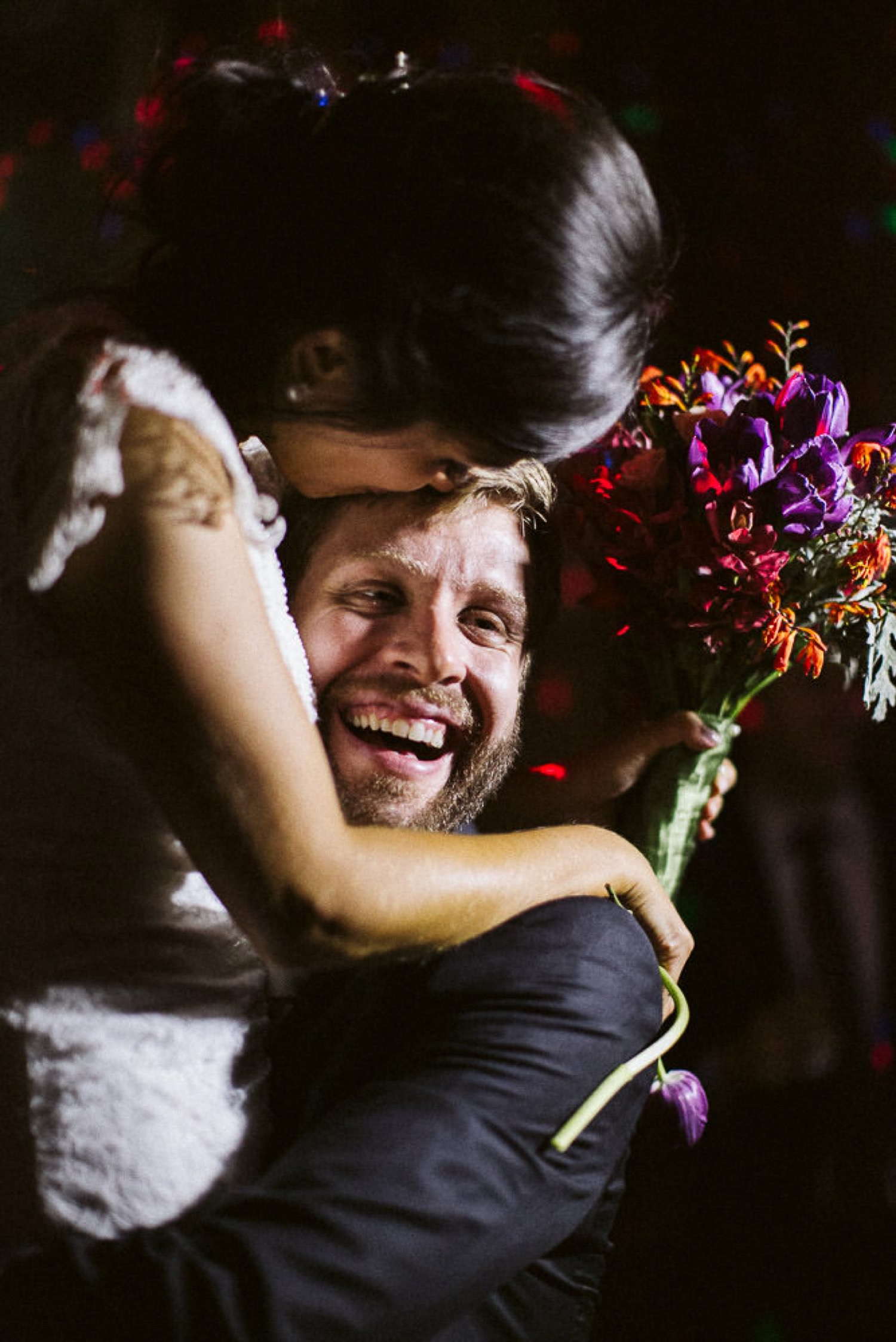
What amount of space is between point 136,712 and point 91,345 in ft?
0.82

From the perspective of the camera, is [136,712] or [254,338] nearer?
[136,712]

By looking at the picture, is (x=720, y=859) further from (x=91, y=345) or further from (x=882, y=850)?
(x=91, y=345)

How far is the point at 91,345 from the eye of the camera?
77 cm

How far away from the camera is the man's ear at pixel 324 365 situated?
33.1 inches

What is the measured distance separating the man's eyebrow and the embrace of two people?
0.62 feet

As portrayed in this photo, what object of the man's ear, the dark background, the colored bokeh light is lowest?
the dark background

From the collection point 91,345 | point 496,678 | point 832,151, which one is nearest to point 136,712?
point 91,345

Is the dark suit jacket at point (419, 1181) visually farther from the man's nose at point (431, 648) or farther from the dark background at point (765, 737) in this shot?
the dark background at point (765, 737)

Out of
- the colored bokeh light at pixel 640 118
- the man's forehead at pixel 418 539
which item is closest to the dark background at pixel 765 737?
the colored bokeh light at pixel 640 118

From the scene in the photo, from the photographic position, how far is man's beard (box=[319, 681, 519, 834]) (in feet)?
3.64

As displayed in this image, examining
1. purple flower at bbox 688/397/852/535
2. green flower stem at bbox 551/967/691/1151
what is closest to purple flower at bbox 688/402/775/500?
purple flower at bbox 688/397/852/535

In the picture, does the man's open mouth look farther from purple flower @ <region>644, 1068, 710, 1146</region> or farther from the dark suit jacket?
purple flower @ <region>644, 1068, 710, 1146</region>

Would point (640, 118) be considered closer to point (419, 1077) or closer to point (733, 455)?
point (733, 455)

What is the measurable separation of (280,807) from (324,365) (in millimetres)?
344
